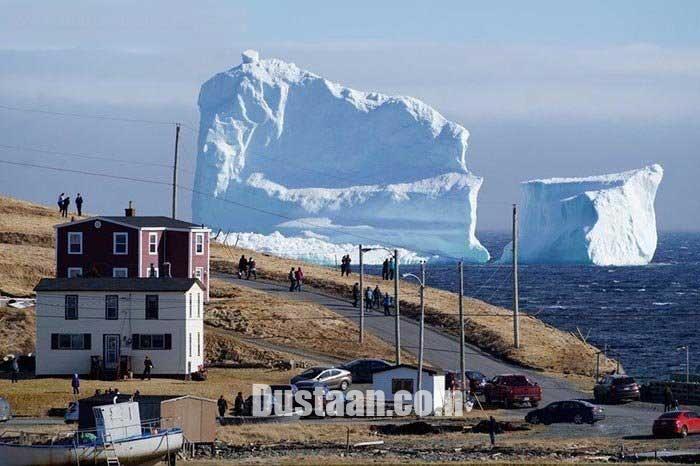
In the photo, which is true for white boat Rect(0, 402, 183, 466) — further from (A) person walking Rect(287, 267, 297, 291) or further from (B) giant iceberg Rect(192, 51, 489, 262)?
(B) giant iceberg Rect(192, 51, 489, 262)

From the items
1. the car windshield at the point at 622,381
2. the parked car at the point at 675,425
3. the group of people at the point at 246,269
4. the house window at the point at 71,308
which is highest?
the group of people at the point at 246,269

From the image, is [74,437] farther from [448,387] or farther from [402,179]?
[402,179]

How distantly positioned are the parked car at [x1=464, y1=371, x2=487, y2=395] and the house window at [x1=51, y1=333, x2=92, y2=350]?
635 inches

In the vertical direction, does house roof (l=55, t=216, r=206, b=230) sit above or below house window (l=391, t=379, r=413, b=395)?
above

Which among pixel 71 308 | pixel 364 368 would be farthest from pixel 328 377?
pixel 71 308

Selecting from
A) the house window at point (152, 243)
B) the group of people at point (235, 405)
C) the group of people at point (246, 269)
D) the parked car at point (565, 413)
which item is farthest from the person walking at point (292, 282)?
the parked car at point (565, 413)

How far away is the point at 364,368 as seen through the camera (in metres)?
61.2

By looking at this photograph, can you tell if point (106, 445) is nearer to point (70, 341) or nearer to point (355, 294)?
point (70, 341)

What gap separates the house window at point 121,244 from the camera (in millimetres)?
70375

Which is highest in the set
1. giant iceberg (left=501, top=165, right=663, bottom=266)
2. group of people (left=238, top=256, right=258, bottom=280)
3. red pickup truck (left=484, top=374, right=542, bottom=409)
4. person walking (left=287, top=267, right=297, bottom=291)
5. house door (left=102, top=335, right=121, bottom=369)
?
giant iceberg (left=501, top=165, right=663, bottom=266)

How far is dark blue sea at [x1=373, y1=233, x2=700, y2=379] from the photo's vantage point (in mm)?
88875

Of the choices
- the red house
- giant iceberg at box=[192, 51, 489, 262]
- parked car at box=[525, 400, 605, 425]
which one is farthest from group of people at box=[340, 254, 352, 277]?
giant iceberg at box=[192, 51, 489, 262]

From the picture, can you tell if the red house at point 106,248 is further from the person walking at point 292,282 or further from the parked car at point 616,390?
the parked car at point 616,390

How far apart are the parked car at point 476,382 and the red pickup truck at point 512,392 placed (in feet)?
4.46
